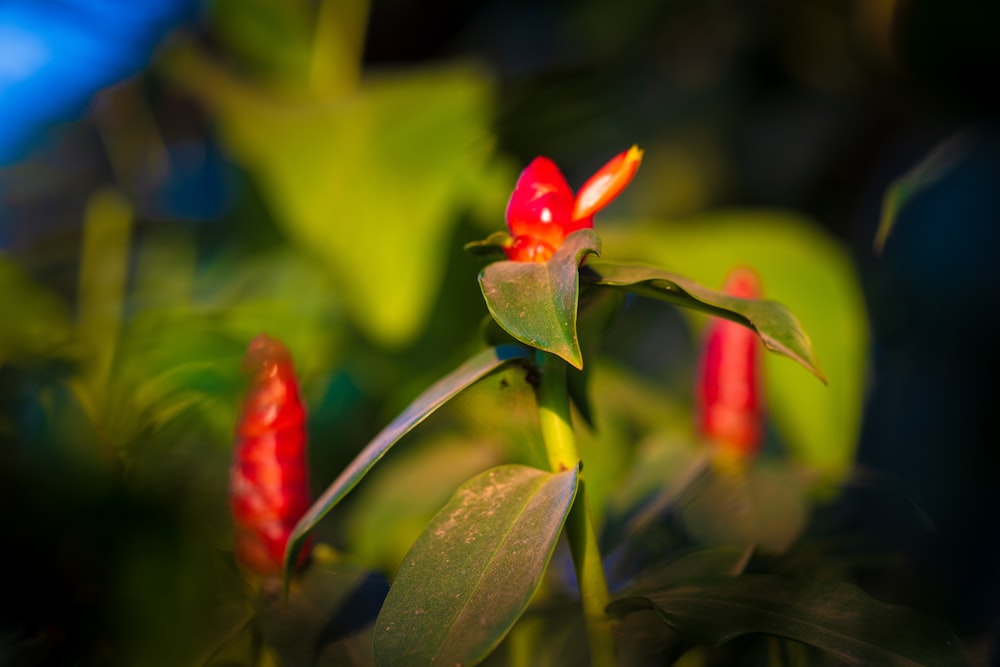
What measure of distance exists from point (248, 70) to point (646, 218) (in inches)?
24.9

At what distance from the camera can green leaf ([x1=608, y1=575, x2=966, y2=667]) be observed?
26 cm

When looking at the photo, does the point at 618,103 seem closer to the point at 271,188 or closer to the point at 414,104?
the point at 414,104

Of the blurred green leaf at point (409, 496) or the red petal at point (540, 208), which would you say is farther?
the blurred green leaf at point (409, 496)

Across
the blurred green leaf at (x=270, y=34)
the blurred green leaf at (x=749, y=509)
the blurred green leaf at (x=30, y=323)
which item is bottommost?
the blurred green leaf at (x=749, y=509)

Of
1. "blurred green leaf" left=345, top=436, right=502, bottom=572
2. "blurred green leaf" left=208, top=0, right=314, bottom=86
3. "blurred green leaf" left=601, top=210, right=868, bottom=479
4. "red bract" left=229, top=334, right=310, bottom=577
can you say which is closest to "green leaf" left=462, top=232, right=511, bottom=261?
"red bract" left=229, top=334, right=310, bottom=577

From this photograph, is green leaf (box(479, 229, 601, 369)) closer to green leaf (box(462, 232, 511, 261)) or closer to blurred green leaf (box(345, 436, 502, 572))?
green leaf (box(462, 232, 511, 261))

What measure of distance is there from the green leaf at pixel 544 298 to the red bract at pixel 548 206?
20mm

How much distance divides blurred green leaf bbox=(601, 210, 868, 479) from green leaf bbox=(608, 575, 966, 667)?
17.2 inches

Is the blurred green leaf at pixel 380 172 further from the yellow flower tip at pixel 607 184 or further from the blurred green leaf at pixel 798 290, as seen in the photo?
the yellow flower tip at pixel 607 184

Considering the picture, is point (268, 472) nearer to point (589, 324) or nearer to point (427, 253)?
point (589, 324)

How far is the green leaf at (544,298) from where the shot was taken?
0.23 meters

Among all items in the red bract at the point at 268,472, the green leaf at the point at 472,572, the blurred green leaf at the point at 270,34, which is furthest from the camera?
the blurred green leaf at the point at 270,34

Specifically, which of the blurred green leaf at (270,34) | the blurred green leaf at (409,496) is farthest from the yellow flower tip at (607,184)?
the blurred green leaf at (270,34)

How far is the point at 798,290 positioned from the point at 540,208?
592 mm
